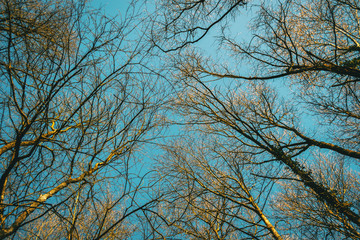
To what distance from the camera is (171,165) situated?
5.06 meters

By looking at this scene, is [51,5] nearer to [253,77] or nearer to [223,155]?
[253,77]

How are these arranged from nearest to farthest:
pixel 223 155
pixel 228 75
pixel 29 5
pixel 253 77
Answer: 1. pixel 29 5
2. pixel 253 77
3. pixel 228 75
4. pixel 223 155

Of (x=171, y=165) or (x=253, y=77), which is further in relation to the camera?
(x=171, y=165)

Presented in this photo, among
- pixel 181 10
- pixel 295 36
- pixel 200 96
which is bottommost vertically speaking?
pixel 181 10

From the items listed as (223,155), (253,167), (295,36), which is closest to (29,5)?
(223,155)

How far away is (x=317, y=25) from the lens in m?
4.91

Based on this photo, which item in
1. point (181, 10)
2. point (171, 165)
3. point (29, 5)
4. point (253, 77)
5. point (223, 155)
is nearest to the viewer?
point (29, 5)

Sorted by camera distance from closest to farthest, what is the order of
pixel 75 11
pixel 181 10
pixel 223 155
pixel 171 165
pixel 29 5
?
1. pixel 75 11
2. pixel 29 5
3. pixel 181 10
4. pixel 223 155
5. pixel 171 165

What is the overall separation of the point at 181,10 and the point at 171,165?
3.41 metres

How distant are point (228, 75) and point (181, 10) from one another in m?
1.70

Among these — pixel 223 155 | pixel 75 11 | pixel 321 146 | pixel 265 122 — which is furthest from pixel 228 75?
pixel 75 11

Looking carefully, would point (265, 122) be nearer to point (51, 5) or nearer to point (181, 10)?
point (181, 10)

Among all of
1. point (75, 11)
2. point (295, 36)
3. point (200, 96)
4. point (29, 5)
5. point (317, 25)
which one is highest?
point (317, 25)

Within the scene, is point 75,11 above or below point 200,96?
below
